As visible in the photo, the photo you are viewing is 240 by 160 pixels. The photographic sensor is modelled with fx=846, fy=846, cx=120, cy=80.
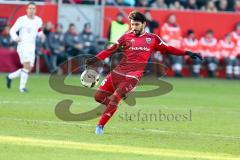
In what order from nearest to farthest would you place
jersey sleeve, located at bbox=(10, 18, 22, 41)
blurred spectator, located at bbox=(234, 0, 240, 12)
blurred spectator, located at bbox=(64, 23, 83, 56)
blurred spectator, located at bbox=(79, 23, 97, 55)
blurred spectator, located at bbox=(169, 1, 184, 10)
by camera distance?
jersey sleeve, located at bbox=(10, 18, 22, 41), blurred spectator, located at bbox=(64, 23, 83, 56), blurred spectator, located at bbox=(79, 23, 97, 55), blurred spectator, located at bbox=(169, 1, 184, 10), blurred spectator, located at bbox=(234, 0, 240, 12)

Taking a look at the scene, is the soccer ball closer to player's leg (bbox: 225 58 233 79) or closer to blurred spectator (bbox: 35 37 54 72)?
blurred spectator (bbox: 35 37 54 72)

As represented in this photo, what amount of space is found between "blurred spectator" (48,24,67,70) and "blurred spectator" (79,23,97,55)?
73 centimetres

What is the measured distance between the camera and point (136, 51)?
13492 millimetres

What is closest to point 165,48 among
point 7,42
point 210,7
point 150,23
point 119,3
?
point 7,42

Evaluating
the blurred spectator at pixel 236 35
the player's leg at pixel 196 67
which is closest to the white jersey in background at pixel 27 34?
the player's leg at pixel 196 67

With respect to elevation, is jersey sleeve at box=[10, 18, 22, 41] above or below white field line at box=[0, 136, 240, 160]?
below

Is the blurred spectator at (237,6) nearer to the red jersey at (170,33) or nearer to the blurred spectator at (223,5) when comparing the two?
the blurred spectator at (223,5)

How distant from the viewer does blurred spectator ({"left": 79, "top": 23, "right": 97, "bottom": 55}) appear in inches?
1087

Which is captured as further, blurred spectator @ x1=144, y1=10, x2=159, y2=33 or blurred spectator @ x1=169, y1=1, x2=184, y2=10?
blurred spectator @ x1=169, y1=1, x2=184, y2=10

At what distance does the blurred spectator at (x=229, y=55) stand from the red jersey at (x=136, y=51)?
1567 cm

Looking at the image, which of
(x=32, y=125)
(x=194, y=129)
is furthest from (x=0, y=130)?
(x=194, y=129)

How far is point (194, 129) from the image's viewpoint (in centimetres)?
1445

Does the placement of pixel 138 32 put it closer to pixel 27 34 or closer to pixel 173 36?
pixel 27 34

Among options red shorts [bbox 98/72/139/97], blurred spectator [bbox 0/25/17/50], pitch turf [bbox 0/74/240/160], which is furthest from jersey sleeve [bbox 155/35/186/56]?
blurred spectator [bbox 0/25/17/50]
